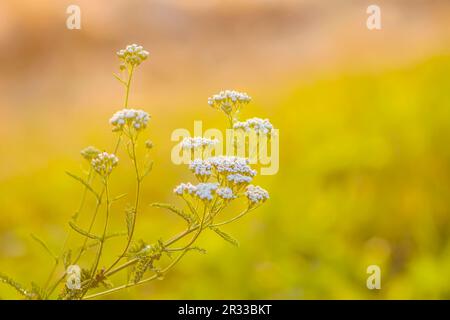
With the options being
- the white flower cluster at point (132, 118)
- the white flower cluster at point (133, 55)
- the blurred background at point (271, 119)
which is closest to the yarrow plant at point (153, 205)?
the white flower cluster at point (132, 118)

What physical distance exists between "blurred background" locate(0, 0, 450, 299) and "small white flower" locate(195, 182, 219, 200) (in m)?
0.97

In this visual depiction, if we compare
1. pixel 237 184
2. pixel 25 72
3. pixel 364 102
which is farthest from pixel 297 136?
pixel 237 184

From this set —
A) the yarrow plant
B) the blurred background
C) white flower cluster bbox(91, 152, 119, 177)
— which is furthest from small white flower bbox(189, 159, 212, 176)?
the blurred background

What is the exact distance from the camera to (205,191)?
860 mm

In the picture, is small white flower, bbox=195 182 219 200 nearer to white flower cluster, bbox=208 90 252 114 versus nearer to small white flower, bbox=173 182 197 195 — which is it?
small white flower, bbox=173 182 197 195

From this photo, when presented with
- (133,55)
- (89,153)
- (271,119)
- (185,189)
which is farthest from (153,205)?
(271,119)

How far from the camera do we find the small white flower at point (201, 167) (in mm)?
892

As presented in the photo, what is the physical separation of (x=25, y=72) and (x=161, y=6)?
568 millimetres

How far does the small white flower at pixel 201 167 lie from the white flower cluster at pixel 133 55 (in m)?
0.21

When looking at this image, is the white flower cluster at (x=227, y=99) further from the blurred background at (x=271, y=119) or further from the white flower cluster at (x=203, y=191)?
the blurred background at (x=271, y=119)

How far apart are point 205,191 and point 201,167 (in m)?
0.05

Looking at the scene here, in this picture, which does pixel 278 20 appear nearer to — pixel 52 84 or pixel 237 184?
pixel 52 84

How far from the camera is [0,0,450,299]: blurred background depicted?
1.90 meters

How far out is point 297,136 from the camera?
7.29 feet
